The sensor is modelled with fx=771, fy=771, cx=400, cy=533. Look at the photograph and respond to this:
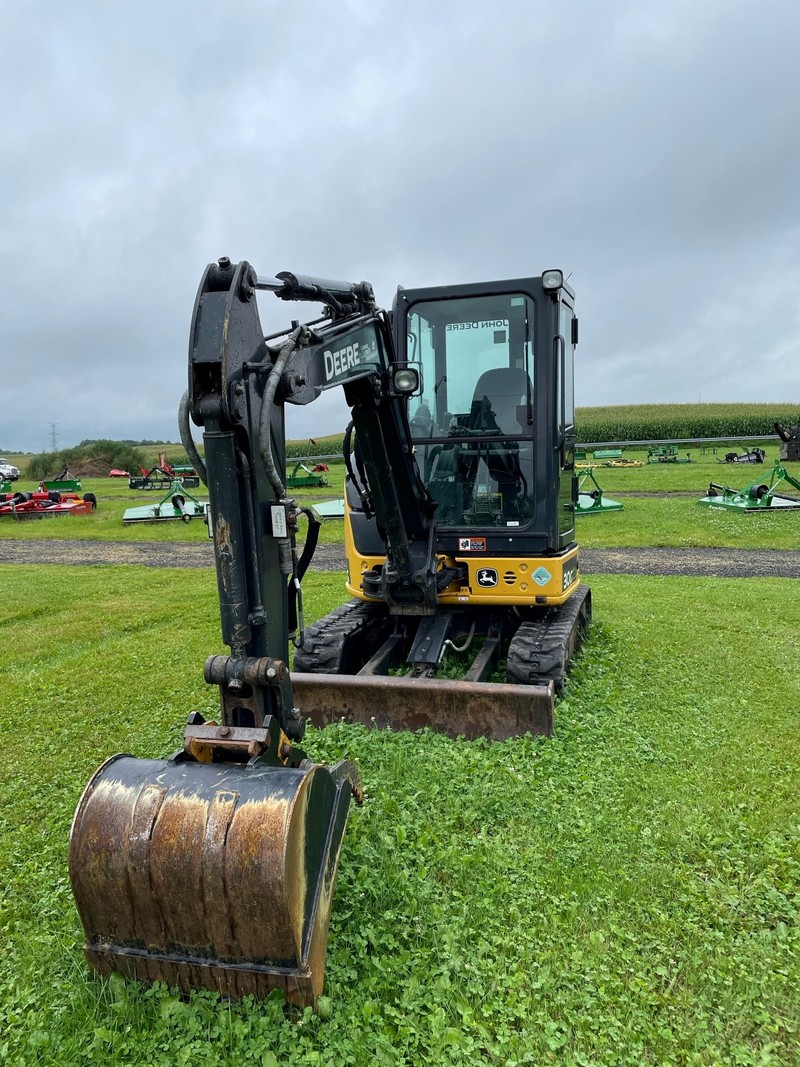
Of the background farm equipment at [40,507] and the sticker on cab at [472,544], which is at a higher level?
the sticker on cab at [472,544]

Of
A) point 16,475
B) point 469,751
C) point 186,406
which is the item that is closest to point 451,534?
point 469,751

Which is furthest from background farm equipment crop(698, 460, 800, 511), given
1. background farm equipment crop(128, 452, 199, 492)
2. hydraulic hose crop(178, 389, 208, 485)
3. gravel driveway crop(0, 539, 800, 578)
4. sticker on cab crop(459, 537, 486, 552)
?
background farm equipment crop(128, 452, 199, 492)

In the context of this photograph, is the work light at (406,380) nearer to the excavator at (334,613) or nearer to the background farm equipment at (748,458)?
the excavator at (334,613)

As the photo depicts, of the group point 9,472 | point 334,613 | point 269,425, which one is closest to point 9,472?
point 9,472

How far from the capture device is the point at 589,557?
1352 centimetres

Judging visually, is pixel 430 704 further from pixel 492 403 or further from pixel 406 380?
pixel 492 403

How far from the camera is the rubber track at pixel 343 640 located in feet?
18.6

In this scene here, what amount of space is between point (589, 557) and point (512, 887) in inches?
421

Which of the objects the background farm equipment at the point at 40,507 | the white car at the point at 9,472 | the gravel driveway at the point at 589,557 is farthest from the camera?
the white car at the point at 9,472

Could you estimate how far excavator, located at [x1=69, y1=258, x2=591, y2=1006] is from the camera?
2.58 meters

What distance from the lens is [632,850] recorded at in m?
3.54

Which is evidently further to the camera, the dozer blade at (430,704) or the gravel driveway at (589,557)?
the gravel driveway at (589,557)

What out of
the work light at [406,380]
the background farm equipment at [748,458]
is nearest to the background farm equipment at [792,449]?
the background farm equipment at [748,458]

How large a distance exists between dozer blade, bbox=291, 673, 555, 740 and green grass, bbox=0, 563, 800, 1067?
0.18 meters
